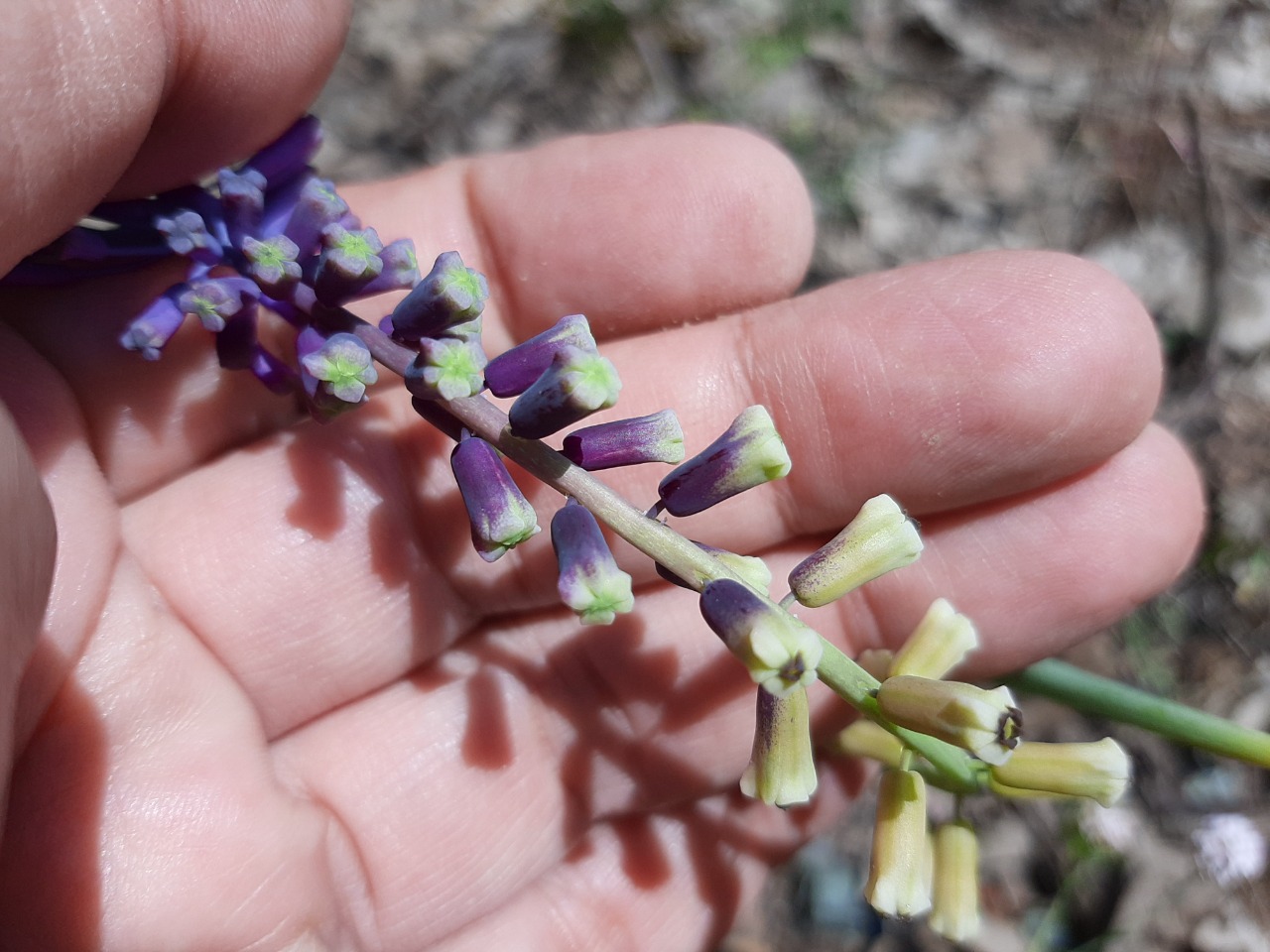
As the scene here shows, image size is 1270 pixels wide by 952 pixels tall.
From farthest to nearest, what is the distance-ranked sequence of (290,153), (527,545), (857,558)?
(527,545) → (290,153) → (857,558)

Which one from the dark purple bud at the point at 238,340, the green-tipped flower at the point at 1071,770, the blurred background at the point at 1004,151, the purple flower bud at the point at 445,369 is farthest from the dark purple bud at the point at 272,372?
the blurred background at the point at 1004,151

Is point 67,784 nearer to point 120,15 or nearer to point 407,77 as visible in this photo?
point 120,15

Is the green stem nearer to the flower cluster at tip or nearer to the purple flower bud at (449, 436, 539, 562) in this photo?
the flower cluster at tip

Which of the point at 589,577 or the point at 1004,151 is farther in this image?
the point at 1004,151

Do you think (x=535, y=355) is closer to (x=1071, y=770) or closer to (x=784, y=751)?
(x=784, y=751)

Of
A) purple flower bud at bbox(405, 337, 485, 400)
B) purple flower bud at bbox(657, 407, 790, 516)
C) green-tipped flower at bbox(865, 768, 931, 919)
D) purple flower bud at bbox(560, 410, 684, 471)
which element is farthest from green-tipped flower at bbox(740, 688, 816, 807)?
purple flower bud at bbox(405, 337, 485, 400)

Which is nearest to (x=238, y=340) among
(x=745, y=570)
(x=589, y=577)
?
(x=589, y=577)
